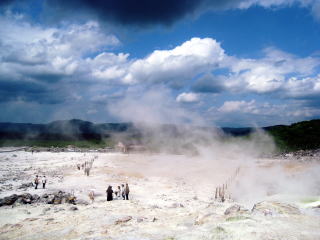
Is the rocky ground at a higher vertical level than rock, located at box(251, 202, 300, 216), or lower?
lower

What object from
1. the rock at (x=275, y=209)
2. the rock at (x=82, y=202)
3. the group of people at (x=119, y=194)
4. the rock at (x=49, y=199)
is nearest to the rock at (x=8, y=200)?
the rock at (x=49, y=199)

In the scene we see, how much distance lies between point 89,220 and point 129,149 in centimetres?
4906

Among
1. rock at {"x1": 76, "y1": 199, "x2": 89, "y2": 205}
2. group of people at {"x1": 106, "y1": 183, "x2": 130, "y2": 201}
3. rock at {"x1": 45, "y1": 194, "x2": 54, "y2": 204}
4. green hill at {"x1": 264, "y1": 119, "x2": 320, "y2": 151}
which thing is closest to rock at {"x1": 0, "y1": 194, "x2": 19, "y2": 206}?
rock at {"x1": 45, "y1": 194, "x2": 54, "y2": 204}

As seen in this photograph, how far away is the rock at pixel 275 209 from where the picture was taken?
13.3 m

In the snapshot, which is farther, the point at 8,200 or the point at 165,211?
the point at 8,200

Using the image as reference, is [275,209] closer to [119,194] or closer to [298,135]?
[119,194]

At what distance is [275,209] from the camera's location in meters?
13.7

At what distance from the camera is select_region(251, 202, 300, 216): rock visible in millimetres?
13305

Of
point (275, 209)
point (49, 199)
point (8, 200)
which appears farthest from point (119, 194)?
point (275, 209)

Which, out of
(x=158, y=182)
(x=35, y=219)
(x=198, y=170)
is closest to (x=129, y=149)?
(x=198, y=170)

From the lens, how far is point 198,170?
39.8 m

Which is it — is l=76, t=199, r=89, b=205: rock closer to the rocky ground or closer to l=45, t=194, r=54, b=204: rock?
the rocky ground

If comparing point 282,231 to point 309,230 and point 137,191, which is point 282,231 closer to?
point 309,230

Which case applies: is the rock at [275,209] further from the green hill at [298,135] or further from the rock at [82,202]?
the green hill at [298,135]
